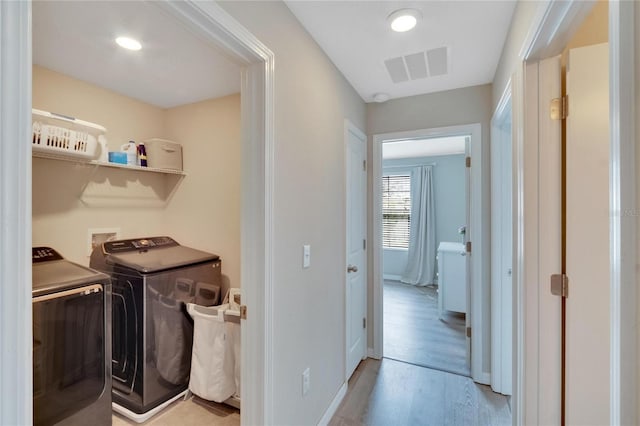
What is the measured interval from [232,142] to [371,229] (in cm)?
148

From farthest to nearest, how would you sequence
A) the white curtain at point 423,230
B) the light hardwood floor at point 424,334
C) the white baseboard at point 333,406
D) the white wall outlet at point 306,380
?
1. the white curtain at point 423,230
2. the light hardwood floor at point 424,334
3. the white baseboard at point 333,406
4. the white wall outlet at point 306,380

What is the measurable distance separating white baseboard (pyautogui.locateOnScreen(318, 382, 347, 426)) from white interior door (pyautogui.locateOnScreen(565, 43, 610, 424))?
1283 mm

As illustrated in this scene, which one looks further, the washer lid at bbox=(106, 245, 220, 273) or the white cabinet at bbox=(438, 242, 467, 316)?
the white cabinet at bbox=(438, 242, 467, 316)

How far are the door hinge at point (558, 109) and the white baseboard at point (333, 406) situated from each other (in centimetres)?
208

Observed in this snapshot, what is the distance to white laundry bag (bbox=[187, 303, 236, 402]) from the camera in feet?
6.68

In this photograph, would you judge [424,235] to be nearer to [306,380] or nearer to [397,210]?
[397,210]

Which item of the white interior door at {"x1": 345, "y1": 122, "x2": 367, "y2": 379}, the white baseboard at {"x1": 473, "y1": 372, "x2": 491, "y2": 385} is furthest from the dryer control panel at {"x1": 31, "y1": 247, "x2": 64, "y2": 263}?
the white baseboard at {"x1": 473, "y1": 372, "x2": 491, "y2": 385}

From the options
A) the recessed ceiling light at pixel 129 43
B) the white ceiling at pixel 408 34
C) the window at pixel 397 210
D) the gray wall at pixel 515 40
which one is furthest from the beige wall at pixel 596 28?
the window at pixel 397 210

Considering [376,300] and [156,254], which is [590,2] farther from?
[156,254]

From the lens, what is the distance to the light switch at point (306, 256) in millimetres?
1624

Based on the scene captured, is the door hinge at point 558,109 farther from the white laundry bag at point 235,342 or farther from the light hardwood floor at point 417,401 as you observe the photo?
the white laundry bag at point 235,342

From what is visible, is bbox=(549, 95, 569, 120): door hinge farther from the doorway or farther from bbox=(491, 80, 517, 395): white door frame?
the doorway

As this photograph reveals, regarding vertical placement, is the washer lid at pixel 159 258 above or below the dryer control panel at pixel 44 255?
below

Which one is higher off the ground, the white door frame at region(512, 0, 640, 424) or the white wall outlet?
the white door frame at region(512, 0, 640, 424)
